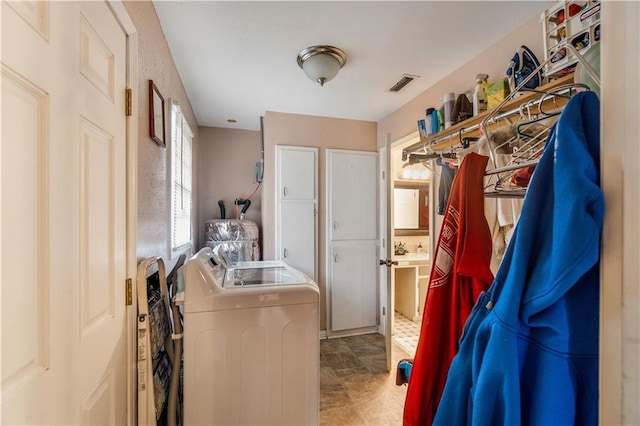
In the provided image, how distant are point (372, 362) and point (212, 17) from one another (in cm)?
287

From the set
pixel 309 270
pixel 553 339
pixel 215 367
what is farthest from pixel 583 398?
pixel 309 270

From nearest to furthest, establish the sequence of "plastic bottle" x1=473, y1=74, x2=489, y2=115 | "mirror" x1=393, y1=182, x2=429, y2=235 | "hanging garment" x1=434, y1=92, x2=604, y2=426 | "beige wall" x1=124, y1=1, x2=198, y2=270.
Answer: "hanging garment" x1=434, y1=92, x2=604, y2=426 < "beige wall" x1=124, y1=1, x2=198, y2=270 < "plastic bottle" x1=473, y1=74, x2=489, y2=115 < "mirror" x1=393, y1=182, x2=429, y2=235

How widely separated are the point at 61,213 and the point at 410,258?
3505 millimetres

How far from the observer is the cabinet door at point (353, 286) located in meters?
3.09

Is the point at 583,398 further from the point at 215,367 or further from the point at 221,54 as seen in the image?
the point at 221,54

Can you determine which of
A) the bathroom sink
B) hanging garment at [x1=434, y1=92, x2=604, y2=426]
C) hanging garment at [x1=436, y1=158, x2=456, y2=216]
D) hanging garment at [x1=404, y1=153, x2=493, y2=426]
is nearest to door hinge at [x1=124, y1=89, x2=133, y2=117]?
hanging garment at [x1=404, y1=153, x2=493, y2=426]

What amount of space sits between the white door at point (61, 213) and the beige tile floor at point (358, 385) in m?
1.44

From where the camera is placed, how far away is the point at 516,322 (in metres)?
0.55

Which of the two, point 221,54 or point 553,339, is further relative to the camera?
point 221,54

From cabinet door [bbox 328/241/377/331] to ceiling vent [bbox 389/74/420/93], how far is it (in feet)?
5.33

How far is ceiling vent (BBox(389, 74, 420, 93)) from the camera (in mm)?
2195

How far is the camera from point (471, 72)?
196 centimetres

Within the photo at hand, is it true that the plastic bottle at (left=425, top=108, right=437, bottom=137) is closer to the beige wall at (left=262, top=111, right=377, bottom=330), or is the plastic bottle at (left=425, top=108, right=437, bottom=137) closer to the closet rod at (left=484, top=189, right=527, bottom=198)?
the closet rod at (left=484, top=189, right=527, bottom=198)

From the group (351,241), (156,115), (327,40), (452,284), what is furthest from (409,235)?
(156,115)
